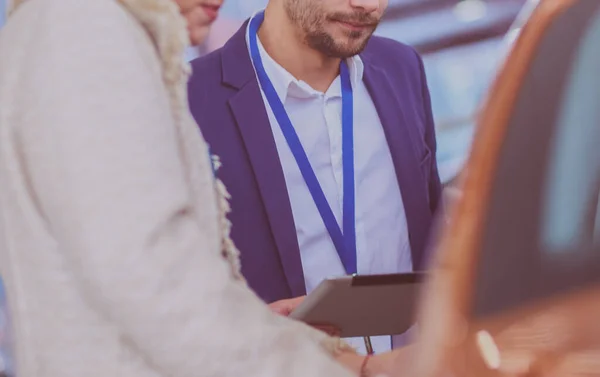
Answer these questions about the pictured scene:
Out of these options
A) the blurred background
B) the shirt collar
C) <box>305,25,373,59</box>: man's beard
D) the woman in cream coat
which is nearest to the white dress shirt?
the shirt collar

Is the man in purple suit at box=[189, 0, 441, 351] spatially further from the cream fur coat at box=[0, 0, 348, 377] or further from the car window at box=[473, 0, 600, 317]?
the car window at box=[473, 0, 600, 317]

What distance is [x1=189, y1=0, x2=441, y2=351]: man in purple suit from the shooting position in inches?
80.0

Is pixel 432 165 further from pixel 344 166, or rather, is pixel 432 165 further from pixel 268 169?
pixel 268 169

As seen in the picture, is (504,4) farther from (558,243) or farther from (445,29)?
(558,243)

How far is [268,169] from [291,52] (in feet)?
1.14

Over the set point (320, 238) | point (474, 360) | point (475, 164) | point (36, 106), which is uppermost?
point (36, 106)

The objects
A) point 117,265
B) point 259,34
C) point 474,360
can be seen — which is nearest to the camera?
point 474,360

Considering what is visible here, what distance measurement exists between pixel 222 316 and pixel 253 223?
111cm

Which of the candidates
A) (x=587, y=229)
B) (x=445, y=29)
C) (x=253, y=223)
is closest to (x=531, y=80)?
(x=587, y=229)

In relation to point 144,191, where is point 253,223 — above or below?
below

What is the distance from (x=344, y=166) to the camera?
2.17 metres

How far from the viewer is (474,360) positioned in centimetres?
71

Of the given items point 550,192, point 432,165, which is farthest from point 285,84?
point 550,192

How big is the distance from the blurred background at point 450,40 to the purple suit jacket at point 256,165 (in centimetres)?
82
